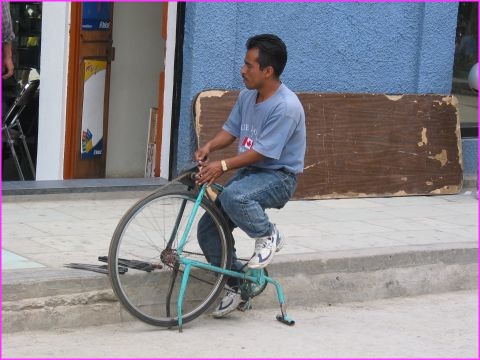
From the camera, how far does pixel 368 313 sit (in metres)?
6.54

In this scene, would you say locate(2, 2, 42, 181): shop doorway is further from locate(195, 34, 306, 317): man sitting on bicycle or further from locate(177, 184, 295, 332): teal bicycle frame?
locate(177, 184, 295, 332): teal bicycle frame

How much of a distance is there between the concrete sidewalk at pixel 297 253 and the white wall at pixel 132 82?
894 millimetres

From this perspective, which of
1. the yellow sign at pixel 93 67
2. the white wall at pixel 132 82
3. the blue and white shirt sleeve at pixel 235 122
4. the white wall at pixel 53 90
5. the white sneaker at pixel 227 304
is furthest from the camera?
the white wall at pixel 132 82

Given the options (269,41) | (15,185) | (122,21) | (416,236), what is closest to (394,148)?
(416,236)

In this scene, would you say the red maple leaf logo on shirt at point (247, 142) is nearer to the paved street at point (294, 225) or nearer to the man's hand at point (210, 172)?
the man's hand at point (210, 172)

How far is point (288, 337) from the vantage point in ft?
18.9

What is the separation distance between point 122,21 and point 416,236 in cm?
335

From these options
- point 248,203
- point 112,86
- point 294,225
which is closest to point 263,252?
point 248,203

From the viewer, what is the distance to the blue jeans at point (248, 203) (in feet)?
18.3

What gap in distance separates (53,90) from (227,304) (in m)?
3.43

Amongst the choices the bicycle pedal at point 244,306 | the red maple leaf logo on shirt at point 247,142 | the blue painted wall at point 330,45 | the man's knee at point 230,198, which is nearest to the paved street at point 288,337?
the bicycle pedal at point 244,306

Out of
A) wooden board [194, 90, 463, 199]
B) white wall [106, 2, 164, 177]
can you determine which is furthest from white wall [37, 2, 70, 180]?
wooden board [194, 90, 463, 199]

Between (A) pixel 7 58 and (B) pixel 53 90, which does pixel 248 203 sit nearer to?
(A) pixel 7 58

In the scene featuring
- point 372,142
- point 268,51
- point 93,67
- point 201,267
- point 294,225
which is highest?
point 268,51
